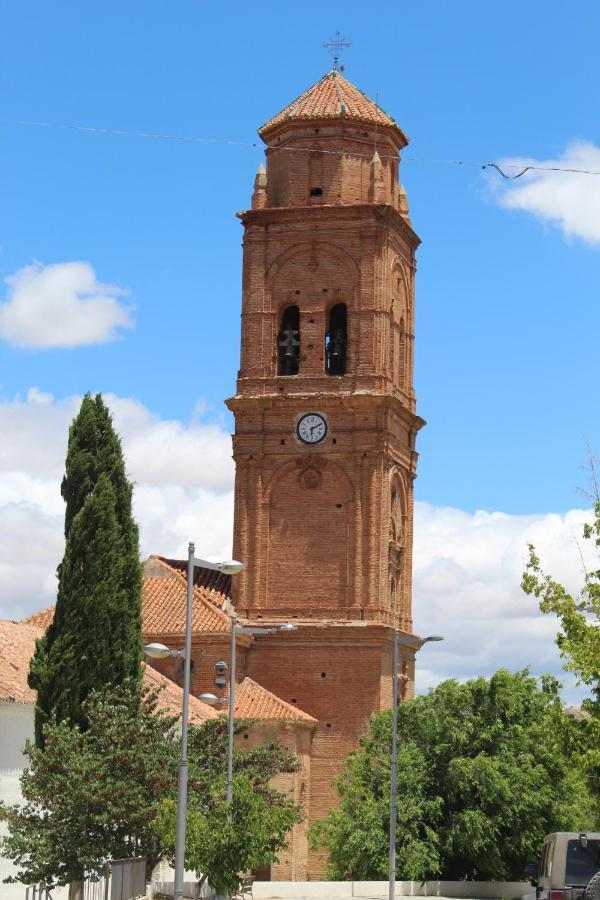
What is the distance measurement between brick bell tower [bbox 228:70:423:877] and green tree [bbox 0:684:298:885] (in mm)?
17180

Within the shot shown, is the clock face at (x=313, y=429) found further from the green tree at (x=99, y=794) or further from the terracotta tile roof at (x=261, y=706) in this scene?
the green tree at (x=99, y=794)

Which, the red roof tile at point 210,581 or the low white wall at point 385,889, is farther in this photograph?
the red roof tile at point 210,581

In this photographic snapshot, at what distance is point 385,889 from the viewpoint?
48562 mm

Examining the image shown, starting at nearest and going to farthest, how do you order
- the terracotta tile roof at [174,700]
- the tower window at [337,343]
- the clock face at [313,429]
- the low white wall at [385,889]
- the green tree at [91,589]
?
1. the green tree at [91,589]
2. the low white wall at [385,889]
3. the terracotta tile roof at [174,700]
4. the clock face at [313,429]
5. the tower window at [337,343]

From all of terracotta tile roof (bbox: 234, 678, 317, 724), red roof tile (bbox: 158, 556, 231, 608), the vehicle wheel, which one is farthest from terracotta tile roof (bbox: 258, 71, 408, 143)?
the vehicle wheel

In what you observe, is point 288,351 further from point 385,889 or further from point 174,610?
point 385,889

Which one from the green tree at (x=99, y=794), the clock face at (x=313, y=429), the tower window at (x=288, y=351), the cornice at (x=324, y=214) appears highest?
the cornice at (x=324, y=214)

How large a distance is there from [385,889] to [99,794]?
13.3 metres

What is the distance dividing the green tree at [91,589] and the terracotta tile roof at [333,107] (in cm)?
2244

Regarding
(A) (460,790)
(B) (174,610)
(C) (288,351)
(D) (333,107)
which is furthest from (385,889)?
(D) (333,107)

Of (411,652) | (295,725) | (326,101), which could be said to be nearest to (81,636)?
(295,725)

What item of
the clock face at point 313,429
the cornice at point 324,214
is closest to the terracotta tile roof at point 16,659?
the clock face at point 313,429

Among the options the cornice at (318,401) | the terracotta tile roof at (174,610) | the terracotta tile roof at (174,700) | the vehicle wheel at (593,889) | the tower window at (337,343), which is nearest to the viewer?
the vehicle wheel at (593,889)

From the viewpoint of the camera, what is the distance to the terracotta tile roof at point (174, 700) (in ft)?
170
